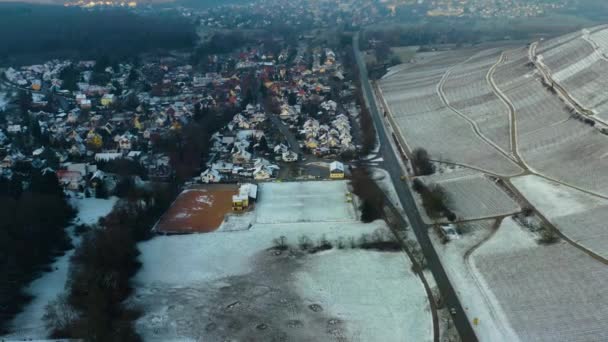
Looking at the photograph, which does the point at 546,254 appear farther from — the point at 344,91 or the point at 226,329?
the point at 344,91

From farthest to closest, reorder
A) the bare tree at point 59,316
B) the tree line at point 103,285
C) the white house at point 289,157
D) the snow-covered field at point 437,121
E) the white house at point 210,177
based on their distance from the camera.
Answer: the white house at point 289,157 < the snow-covered field at point 437,121 < the white house at point 210,177 < the bare tree at point 59,316 < the tree line at point 103,285

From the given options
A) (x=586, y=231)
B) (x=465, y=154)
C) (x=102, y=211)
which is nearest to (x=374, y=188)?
(x=465, y=154)

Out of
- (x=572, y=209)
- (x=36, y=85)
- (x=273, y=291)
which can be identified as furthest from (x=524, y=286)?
(x=36, y=85)

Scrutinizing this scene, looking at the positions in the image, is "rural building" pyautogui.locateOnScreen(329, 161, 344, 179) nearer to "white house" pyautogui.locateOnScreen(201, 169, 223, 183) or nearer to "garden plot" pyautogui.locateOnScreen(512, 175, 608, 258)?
"white house" pyautogui.locateOnScreen(201, 169, 223, 183)

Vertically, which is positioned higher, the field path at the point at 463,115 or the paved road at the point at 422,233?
the field path at the point at 463,115

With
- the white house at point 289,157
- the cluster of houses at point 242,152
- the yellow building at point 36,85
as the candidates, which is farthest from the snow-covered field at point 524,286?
the yellow building at point 36,85

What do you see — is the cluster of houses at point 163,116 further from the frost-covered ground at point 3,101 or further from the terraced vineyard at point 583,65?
the terraced vineyard at point 583,65
